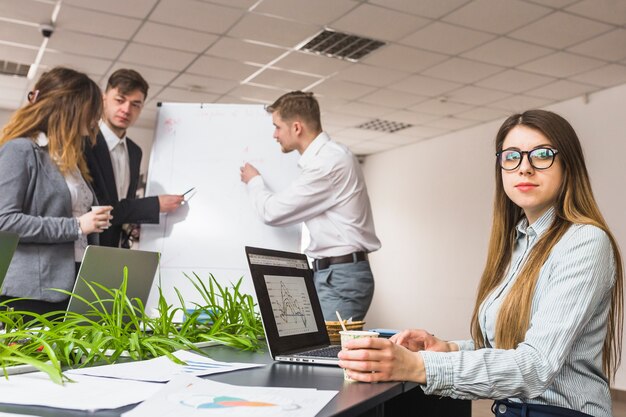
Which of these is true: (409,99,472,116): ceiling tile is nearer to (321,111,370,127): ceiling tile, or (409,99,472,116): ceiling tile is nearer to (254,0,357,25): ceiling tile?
(321,111,370,127): ceiling tile

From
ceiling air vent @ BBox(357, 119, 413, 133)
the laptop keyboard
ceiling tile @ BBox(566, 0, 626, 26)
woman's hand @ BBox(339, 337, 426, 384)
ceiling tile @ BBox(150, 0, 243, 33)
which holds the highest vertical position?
ceiling tile @ BBox(566, 0, 626, 26)

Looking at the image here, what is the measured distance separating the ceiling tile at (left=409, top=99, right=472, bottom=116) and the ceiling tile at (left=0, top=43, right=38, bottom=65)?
138 inches

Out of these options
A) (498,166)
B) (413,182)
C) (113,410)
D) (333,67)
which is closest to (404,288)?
(413,182)

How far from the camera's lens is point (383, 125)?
281 inches

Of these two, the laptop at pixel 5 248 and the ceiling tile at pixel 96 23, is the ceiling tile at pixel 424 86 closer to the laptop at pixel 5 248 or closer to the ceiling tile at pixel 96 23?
the ceiling tile at pixel 96 23

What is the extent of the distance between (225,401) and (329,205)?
1.85 m

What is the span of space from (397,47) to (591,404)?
3895 mm

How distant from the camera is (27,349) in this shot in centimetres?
112

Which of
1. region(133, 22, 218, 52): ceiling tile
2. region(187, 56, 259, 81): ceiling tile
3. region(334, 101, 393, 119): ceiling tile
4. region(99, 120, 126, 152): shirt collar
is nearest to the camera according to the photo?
region(99, 120, 126, 152): shirt collar

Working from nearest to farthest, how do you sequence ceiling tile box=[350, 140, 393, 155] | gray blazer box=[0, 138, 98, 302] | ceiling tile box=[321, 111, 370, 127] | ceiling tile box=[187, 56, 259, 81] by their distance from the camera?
gray blazer box=[0, 138, 98, 302] < ceiling tile box=[187, 56, 259, 81] < ceiling tile box=[321, 111, 370, 127] < ceiling tile box=[350, 140, 393, 155]

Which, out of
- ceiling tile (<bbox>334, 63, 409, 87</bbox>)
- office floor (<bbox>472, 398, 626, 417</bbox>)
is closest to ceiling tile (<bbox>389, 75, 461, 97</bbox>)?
ceiling tile (<bbox>334, 63, 409, 87</bbox>)

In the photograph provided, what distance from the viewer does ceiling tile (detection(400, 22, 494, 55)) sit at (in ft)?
14.4

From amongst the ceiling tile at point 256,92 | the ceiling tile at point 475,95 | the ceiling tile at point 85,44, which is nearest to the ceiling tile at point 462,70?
the ceiling tile at point 475,95

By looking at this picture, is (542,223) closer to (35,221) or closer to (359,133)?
(35,221)
